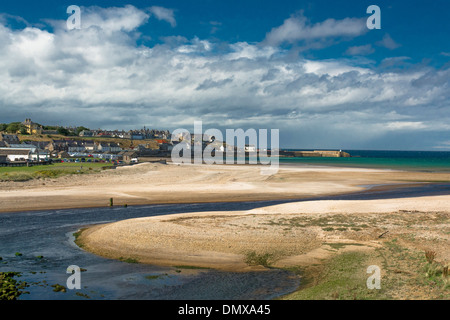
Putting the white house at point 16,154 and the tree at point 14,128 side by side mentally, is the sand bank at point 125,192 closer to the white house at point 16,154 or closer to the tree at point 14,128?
the white house at point 16,154

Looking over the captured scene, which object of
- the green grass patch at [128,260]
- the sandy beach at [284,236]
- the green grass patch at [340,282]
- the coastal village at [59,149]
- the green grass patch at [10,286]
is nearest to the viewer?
the green grass patch at [340,282]

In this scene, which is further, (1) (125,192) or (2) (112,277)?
(1) (125,192)

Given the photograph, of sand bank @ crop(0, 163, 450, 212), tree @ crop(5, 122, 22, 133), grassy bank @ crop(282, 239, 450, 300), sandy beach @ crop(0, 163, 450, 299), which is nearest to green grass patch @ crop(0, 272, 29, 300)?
sandy beach @ crop(0, 163, 450, 299)

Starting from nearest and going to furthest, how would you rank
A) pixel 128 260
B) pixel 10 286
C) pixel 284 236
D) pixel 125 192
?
pixel 10 286 < pixel 128 260 < pixel 284 236 < pixel 125 192

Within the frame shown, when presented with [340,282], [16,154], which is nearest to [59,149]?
[16,154]

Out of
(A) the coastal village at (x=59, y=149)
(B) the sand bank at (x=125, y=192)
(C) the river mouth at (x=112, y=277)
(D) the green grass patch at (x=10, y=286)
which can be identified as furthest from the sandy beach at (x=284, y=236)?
(A) the coastal village at (x=59, y=149)

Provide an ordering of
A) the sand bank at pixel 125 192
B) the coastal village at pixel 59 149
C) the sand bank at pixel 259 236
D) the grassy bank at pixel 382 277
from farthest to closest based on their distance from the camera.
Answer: the coastal village at pixel 59 149 < the sand bank at pixel 125 192 < the sand bank at pixel 259 236 < the grassy bank at pixel 382 277

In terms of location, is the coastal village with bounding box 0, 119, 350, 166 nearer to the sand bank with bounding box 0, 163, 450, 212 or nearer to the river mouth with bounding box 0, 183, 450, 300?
the sand bank with bounding box 0, 163, 450, 212

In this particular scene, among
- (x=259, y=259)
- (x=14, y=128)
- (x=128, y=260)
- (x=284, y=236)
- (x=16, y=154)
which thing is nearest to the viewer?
(x=259, y=259)

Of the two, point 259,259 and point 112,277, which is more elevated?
point 259,259

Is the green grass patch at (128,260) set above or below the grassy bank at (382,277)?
below

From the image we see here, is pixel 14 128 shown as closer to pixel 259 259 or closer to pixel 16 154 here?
pixel 16 154
